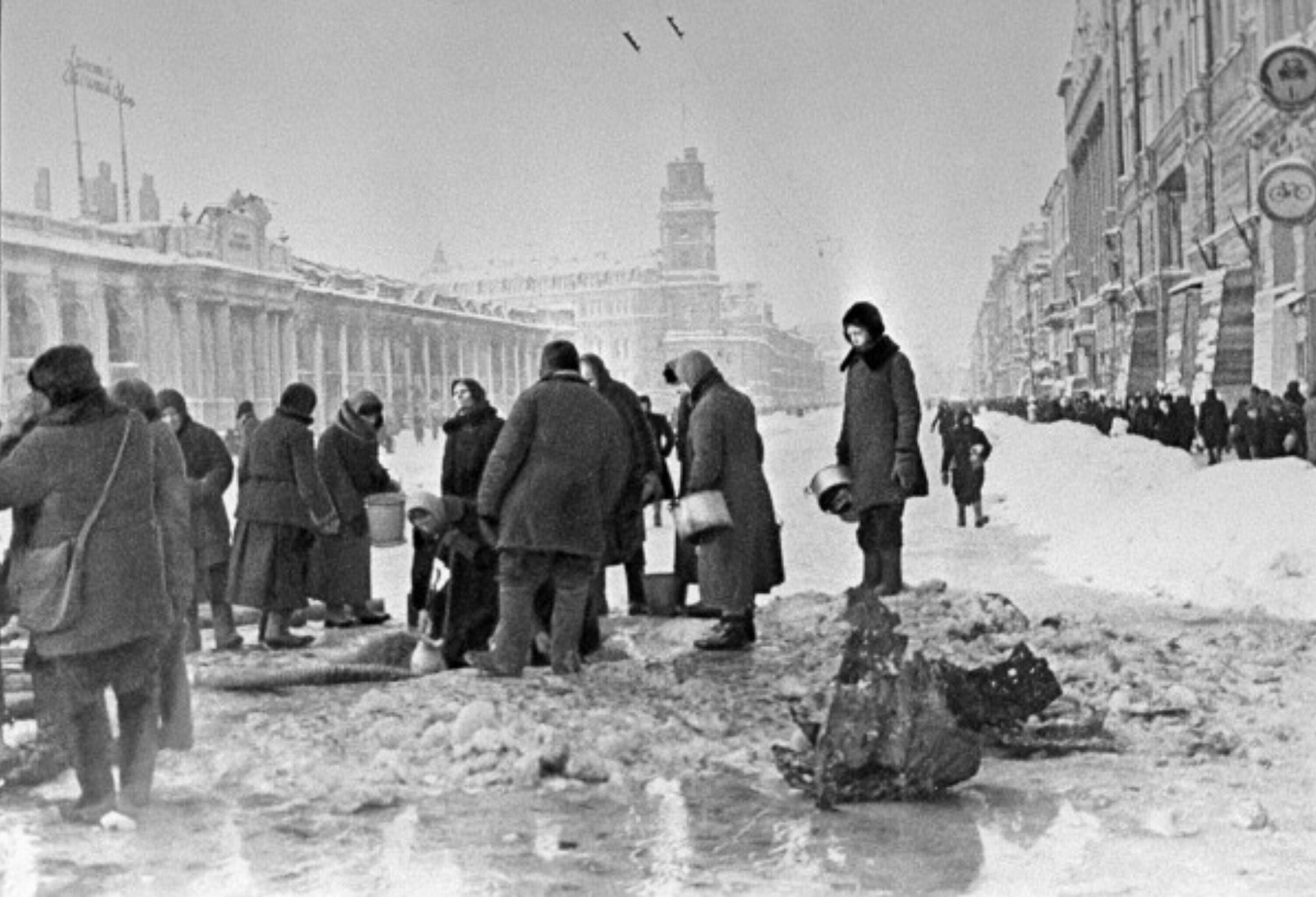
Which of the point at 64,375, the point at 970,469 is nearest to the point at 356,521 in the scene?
the point at 64,375

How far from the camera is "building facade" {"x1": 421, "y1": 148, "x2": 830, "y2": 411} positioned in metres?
7.45

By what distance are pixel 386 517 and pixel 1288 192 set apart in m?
5.44

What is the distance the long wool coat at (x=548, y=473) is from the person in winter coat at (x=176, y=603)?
1.36 meters

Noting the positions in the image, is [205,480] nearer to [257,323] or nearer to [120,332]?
[120,332]

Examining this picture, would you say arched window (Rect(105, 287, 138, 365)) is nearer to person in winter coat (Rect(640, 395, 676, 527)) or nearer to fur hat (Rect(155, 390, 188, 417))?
fur hat (Rect(155, 390, 188, 417))

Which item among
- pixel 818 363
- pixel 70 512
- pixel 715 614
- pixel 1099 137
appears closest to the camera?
pixel 70 512

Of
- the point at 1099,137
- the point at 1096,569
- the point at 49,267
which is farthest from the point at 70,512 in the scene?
the point at 1099,137

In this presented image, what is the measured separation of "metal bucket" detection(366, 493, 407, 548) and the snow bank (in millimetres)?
3698

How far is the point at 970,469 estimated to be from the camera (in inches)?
388

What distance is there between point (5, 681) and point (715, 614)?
3.47 m

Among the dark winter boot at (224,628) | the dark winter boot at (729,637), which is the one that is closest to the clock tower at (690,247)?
the dark winter boot at (729,637)

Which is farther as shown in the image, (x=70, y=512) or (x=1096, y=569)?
(x=1096, y=569)

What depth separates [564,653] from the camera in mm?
6090

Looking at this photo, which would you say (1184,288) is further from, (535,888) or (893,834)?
(535,888)
